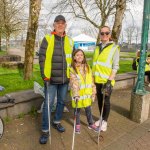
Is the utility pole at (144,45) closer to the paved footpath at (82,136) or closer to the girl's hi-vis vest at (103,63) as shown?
the paved footpath at (82,136)

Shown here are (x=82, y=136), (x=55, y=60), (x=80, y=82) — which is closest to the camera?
(x=55, y=60)

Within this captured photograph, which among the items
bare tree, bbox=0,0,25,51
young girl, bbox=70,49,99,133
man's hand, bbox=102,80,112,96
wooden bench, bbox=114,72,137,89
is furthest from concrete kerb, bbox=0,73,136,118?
bare tree, bbox=0,0,25,51

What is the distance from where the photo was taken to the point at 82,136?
443cm

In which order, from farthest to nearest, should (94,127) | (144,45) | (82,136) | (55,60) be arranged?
(144,45), (94,127), (82,136), (55,60)

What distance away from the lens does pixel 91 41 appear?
50000 mm

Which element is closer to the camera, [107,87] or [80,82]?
[107,87]

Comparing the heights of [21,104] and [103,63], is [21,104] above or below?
below

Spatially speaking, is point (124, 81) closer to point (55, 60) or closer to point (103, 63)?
point (103, 63)

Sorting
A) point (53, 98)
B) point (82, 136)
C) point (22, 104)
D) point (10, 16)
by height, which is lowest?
point (82, 136)

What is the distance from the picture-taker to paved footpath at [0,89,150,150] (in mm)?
4051

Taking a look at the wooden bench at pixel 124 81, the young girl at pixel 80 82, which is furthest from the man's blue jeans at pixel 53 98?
the wooden bench at pixel 124 81

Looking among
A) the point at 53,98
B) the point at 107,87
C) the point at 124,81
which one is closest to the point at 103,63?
the point at 107,87

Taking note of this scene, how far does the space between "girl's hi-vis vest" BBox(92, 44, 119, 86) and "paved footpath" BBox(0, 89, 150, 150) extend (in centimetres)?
111

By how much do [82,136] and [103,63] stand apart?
4.82 feet
